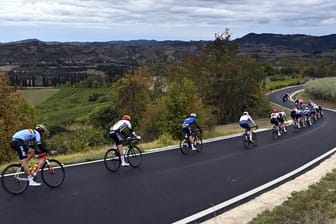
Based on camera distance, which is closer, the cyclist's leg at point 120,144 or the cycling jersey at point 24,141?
the cycling jersey at point 24,141

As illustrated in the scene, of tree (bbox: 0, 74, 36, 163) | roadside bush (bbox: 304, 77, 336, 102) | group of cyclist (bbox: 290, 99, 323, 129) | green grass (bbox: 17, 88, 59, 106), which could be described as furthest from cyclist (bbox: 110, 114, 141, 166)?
green grass (bbox: 17, 88, 59, 106)

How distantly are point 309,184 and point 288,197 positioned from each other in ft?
6.92

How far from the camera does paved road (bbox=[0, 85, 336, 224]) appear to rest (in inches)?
355

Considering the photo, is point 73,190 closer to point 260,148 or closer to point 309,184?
point 309,184

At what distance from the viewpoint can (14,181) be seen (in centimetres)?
1064

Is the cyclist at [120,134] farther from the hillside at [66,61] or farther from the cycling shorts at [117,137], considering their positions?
the hillside at [66,61]

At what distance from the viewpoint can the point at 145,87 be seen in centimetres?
6781

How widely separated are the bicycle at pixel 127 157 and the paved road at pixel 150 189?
0.31 m

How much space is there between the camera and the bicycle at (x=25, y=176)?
10.6 m

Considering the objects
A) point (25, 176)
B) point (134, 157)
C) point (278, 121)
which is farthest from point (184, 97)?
point (25, 176)

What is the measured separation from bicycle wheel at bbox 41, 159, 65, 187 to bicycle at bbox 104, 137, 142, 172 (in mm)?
2107

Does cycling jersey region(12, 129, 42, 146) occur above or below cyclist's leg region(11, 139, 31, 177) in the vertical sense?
above

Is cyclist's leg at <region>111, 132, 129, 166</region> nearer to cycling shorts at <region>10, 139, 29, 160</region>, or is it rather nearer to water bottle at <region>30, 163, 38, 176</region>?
water bottle at <region>30, 163, 38, 176</region>

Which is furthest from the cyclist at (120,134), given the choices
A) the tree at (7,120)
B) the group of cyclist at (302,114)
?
the group of cyclist at (302,114)
